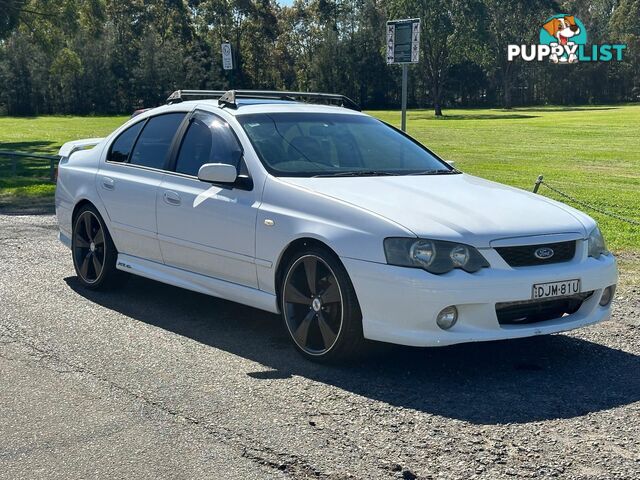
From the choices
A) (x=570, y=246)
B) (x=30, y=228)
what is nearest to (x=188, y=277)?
(x=570, y=246)

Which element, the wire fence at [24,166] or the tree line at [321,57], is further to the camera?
the tree line at [321,57]

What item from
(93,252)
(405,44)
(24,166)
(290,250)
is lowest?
(24,166)

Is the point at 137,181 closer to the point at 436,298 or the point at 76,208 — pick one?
the point at 76,208

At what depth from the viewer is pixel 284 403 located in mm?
5094

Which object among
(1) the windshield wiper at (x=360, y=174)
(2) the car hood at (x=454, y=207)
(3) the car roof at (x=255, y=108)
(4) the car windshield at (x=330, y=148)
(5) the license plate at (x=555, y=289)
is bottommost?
(5) the license plate at (x=555, y=289)

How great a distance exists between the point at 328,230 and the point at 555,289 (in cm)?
141

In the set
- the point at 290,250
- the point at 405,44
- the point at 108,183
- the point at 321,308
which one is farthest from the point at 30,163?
the point at 321,308

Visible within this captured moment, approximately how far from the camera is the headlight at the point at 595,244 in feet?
19.5

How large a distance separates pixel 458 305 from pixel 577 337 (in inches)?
64.2

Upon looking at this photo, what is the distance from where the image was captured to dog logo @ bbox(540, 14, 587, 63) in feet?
272

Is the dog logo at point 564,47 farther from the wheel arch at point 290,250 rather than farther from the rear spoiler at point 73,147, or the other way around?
the wheel arch at point 290,250

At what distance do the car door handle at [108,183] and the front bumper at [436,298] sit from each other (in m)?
2.89

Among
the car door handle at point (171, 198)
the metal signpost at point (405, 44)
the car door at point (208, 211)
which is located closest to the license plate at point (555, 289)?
the car door at point (208, 211)

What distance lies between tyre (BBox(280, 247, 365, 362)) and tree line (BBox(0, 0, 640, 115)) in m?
60.2
